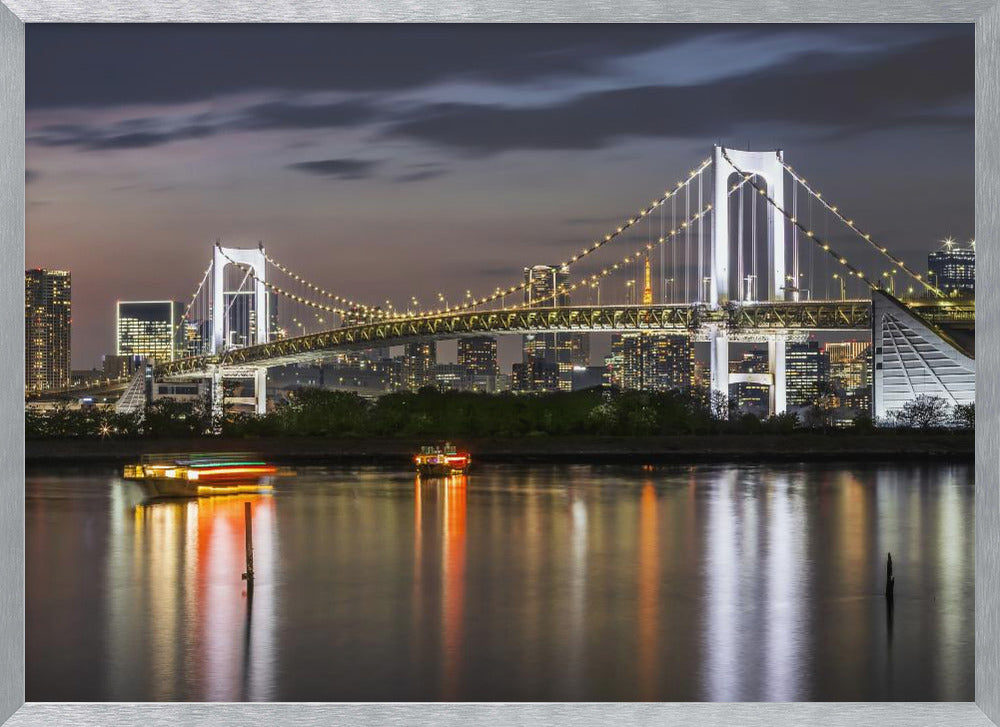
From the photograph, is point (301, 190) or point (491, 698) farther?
point (301, 190)

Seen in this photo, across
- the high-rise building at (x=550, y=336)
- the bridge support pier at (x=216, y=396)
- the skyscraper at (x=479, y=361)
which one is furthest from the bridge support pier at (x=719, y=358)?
the bridge support pier at (x=216, y=396)

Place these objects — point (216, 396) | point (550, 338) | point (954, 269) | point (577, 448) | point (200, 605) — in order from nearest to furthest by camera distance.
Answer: point (200, 605) → point (954, 269) → point (577, 448) → point (216, 396) → point (550, 338)

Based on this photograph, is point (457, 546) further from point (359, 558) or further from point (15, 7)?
point (15, 7)

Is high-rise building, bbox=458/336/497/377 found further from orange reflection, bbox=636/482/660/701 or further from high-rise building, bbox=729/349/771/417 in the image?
orange reflection, bbox=636/482/660/701

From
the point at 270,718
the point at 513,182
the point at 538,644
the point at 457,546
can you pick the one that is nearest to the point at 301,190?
the point at 513,182

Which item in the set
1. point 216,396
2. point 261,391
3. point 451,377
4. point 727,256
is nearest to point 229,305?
point 261,391

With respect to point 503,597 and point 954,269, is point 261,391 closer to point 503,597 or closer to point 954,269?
point 954,269

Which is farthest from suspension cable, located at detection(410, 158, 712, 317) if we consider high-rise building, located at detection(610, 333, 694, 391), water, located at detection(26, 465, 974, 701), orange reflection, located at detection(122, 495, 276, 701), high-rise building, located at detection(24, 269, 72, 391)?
orange reflection, located at detection(122, 495, 276, 701)

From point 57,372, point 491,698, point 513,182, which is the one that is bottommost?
point 491,698
